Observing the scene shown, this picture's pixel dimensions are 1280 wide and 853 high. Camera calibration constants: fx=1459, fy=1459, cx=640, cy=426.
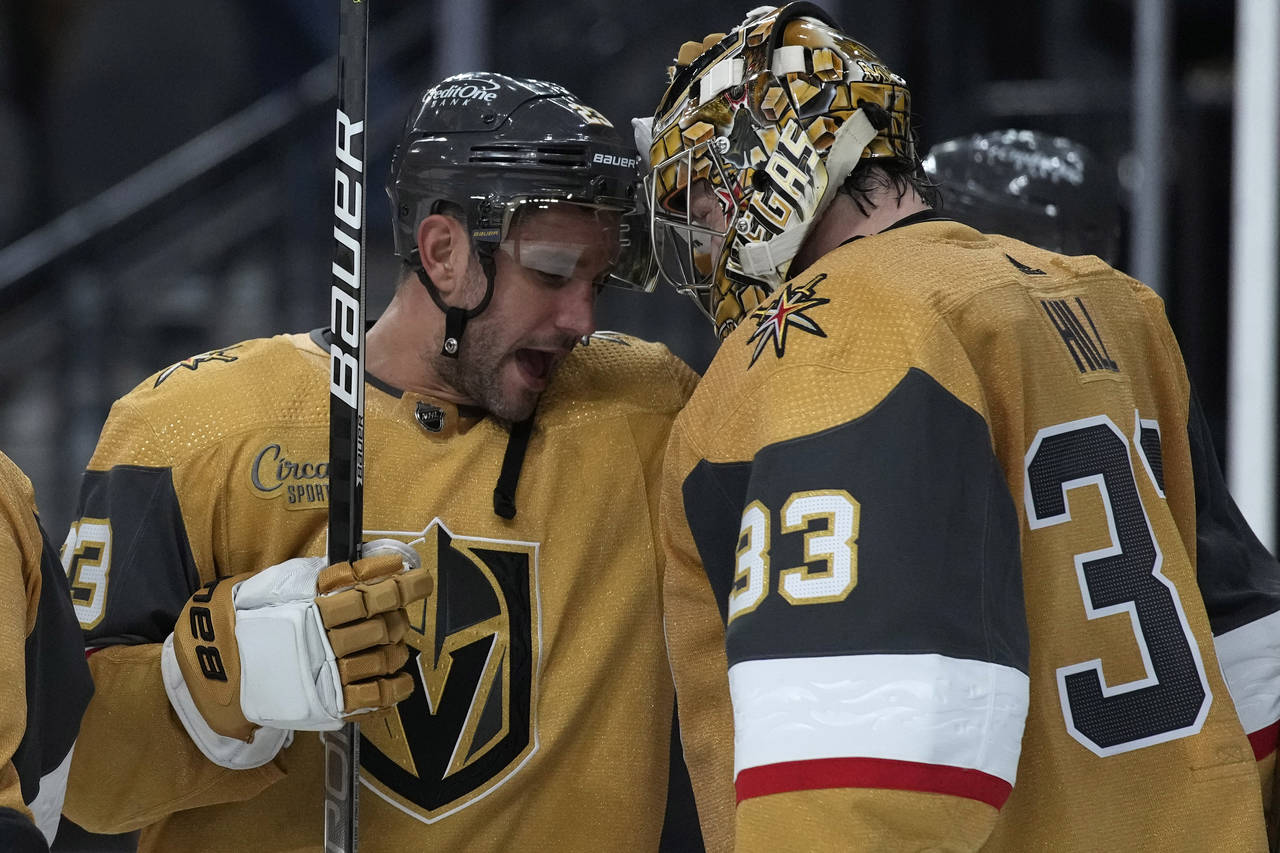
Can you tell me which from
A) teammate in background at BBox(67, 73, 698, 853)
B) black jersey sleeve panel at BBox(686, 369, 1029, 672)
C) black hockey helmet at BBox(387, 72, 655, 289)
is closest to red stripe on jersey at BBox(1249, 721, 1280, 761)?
black jersey sleeve panel at BBox(686, 369, 1029, 672)

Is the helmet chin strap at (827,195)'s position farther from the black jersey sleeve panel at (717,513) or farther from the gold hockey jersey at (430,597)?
the gold hockey jersey at (430,597)

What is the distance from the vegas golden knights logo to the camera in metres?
1.68

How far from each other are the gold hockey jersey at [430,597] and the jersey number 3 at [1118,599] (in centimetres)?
63

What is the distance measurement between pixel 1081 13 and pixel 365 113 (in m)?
3.78

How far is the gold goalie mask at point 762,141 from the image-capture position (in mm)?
1415

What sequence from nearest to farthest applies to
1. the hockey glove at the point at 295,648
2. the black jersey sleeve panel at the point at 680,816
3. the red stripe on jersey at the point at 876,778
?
the red stripe on jersey at the point at 876,778, the hockey glove at the point at 295,648, the black jersey sleeve panel at the point at 680,816

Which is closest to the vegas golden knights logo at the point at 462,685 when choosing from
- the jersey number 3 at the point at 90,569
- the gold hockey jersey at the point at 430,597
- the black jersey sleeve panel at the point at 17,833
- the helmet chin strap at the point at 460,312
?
the gold hockey jersey at the point at 430,597

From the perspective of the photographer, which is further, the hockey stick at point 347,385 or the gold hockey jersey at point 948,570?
the hockey stick at point 347,385

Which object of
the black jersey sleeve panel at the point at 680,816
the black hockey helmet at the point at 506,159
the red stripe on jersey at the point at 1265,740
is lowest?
the black jersey sleeve panel at the point at 680,816

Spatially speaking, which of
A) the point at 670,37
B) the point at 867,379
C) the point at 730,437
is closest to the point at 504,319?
the point at 730,437

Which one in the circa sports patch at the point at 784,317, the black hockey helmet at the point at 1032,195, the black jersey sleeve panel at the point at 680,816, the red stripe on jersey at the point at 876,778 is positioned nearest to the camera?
the red stripe on jersey at the point at 876,778

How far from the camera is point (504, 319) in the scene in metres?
1.78

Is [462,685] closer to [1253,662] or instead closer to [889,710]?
[889,710]

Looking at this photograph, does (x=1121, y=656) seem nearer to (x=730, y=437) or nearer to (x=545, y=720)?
(x=730, y=437)
